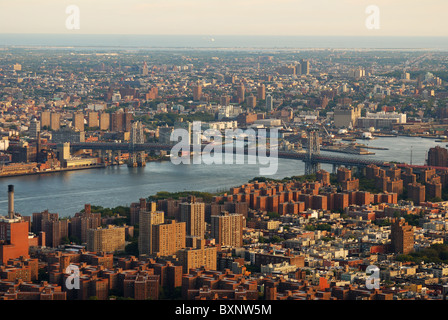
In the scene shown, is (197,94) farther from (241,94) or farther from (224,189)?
(224,189)

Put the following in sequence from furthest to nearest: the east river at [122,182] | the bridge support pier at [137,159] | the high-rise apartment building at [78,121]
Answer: the high-rise apartment building at [78,121]
the bridge support pier at [137,159]
the east river at [122,182]

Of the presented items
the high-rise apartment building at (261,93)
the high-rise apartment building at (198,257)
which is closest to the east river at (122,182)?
the high-rise apartment building at (198,257)

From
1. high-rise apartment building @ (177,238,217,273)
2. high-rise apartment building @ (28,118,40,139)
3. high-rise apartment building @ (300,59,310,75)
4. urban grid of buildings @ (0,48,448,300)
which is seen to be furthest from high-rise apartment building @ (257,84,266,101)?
high-rise apartment building @ (177,238,217,273)

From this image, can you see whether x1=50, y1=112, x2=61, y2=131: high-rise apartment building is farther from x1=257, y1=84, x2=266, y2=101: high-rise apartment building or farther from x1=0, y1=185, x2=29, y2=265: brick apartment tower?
x1=0, y1=185, x2=29, y2=265: brick apartment tower

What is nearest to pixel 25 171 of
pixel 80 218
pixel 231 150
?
pixel 231 150

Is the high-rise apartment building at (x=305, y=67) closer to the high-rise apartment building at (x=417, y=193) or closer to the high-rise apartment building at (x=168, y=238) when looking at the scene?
the high-rise apartment building at (x=417, y=193)
